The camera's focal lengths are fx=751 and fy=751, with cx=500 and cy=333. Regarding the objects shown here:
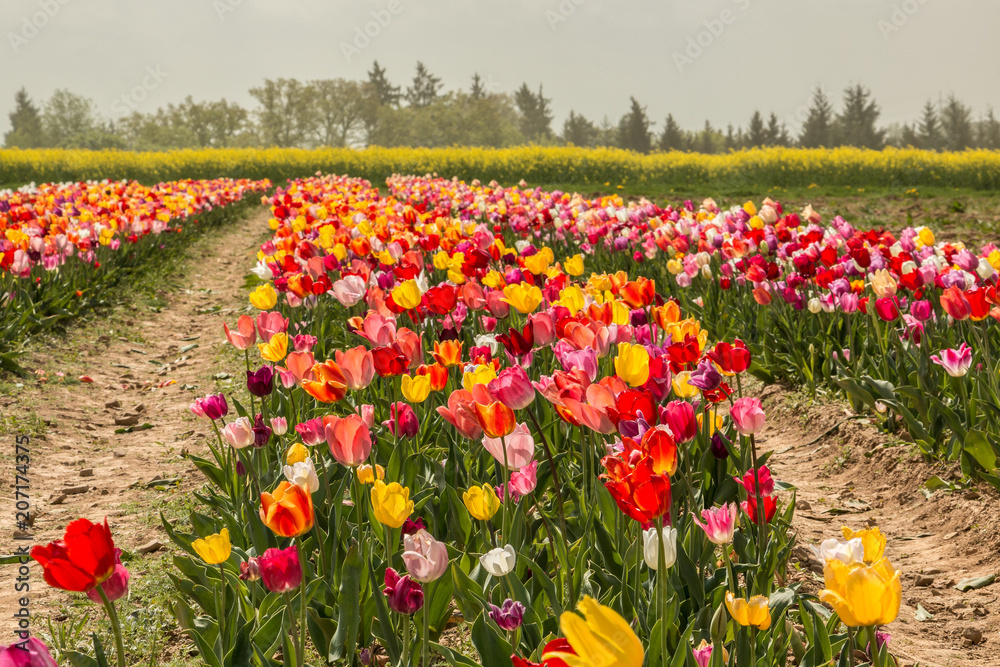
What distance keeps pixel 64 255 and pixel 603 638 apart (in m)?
6.99

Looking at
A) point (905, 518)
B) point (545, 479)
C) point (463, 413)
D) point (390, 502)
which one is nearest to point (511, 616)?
point (390, 502)

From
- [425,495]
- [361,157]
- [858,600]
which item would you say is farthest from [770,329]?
[361,157]

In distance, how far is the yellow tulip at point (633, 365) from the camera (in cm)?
194

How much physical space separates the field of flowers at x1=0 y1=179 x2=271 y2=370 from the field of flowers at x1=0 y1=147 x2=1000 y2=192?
1464cm

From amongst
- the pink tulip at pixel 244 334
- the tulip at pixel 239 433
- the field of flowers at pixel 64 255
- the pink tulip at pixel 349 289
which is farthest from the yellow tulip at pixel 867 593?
the field of flowers at pixel 64 255

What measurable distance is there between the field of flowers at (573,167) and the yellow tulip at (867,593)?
66.2 feet

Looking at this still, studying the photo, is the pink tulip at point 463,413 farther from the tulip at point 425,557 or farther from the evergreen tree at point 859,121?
the evergreen tree at point 859,121

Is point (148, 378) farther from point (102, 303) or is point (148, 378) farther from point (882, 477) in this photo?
point (882, 477)

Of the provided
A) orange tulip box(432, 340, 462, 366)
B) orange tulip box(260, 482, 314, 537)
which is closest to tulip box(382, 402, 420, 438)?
orange tulip box(432, 340, 462, 366)

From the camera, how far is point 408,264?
12.6 feet

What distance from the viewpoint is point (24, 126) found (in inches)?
2783

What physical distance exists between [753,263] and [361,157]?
2564 centimetres

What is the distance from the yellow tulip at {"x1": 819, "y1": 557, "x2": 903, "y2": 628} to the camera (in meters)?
1.06

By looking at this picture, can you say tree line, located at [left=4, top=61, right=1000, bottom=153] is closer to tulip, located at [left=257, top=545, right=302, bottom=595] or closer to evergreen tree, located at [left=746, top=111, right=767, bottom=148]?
evergreen tree, located at [left=746, top=111, right=767, bottom=148]
